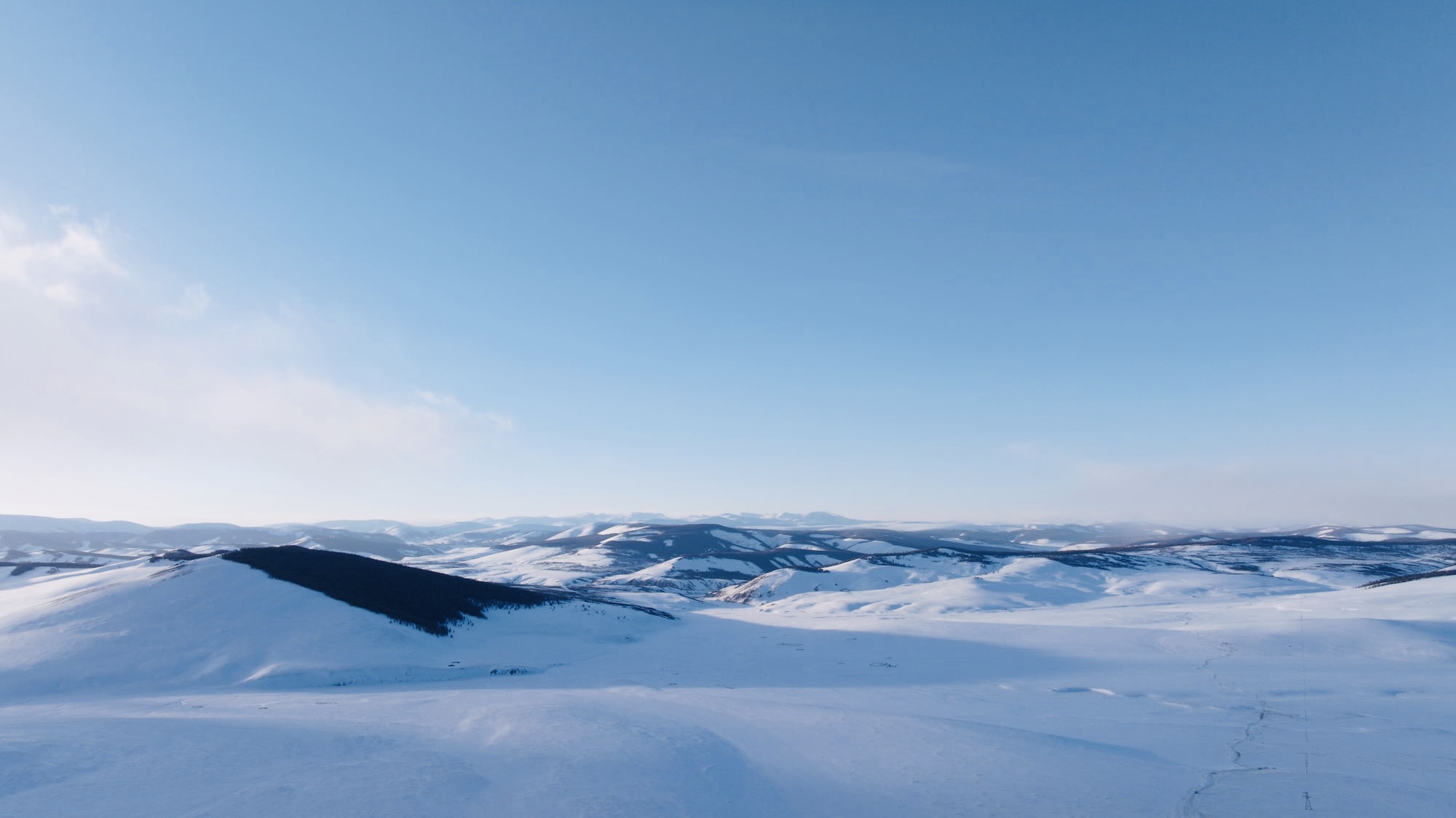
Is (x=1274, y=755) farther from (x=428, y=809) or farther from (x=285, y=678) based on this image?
(x=285, y=678)

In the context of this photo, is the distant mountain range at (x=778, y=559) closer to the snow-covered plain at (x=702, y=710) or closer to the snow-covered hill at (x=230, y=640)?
the snow-covered plain at (x=702, y=710)

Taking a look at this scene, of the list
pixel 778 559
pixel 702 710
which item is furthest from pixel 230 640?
pixel 778 559

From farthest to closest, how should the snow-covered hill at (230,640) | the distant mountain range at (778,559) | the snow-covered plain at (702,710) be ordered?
the distant mountain range at (778,559), the snow-covered hill at (230,640), the snow-covered plain at (702,710)

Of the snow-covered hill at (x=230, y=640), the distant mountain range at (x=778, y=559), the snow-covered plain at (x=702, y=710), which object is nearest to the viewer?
the snow-covered plain at (x=702, y=710)

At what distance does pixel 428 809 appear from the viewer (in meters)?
10.7

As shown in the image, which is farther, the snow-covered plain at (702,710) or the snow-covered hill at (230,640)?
the snow-covered hill at (230,640)

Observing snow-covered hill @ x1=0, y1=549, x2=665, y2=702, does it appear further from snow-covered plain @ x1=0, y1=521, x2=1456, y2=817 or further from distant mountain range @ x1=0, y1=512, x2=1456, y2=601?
distant mountain range @ x1=0, y1=512, x2=1456, y2=601

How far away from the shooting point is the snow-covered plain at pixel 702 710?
38.4ft

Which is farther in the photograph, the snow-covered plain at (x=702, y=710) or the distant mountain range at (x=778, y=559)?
the distant mountain range at (x=778, y=559)

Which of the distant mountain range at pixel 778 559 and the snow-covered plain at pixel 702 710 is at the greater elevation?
the snow-covered plain at pixel 702 710

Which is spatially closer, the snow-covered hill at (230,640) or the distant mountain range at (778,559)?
the snow-covered hill at (230,640)

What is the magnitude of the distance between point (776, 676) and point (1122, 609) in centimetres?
3588

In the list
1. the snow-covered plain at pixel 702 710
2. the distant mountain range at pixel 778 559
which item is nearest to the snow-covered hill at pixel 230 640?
the snow-covered plain at pixel 702 710

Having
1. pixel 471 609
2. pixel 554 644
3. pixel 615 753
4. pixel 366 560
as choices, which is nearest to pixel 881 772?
pixel 615 753
